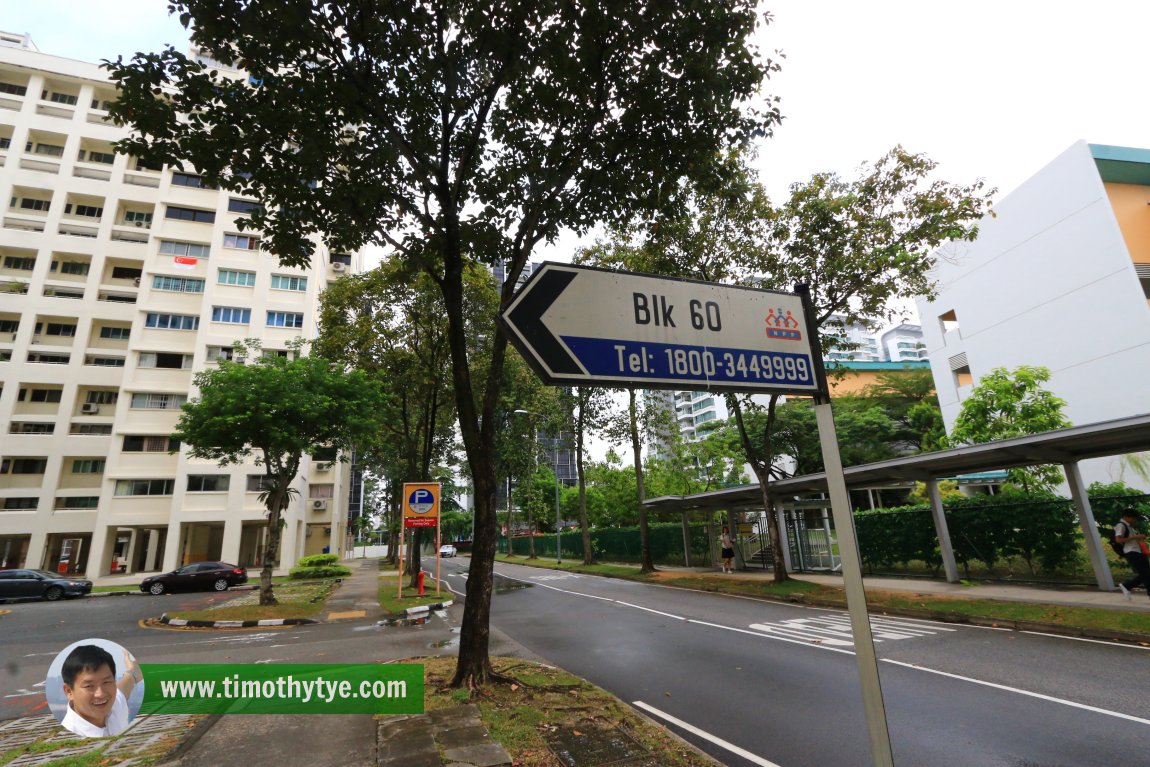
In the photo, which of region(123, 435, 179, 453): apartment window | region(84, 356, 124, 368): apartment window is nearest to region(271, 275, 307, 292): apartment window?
region(84, 356, 124, 368): apartment window

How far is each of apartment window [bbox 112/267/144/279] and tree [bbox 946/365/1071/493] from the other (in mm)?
45294

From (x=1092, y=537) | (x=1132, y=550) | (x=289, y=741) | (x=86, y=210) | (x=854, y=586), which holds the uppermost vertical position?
(x=86, y=210)

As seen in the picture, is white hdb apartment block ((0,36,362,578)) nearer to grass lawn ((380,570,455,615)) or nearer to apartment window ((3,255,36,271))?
apartment window ((3,255,36,271))

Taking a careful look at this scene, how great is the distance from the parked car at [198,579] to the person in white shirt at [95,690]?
2295 centimetres

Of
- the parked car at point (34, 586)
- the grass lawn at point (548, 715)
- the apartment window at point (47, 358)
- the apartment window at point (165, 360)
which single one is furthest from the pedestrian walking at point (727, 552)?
the apartment window at point (47, 358)

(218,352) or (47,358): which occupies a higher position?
(218,352)

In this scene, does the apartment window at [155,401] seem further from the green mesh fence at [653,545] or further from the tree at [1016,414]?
the tree at [1016,414]

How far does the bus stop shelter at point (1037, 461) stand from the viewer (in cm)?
1095

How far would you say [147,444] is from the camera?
3066 cm

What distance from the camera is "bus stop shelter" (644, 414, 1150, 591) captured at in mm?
10945

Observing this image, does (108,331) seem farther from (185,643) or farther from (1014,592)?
(1014,592)

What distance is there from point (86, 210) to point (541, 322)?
46.1 metres

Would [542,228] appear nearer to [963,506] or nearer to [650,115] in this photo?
[650,115]

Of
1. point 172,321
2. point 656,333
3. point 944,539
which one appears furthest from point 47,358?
point 944,539
